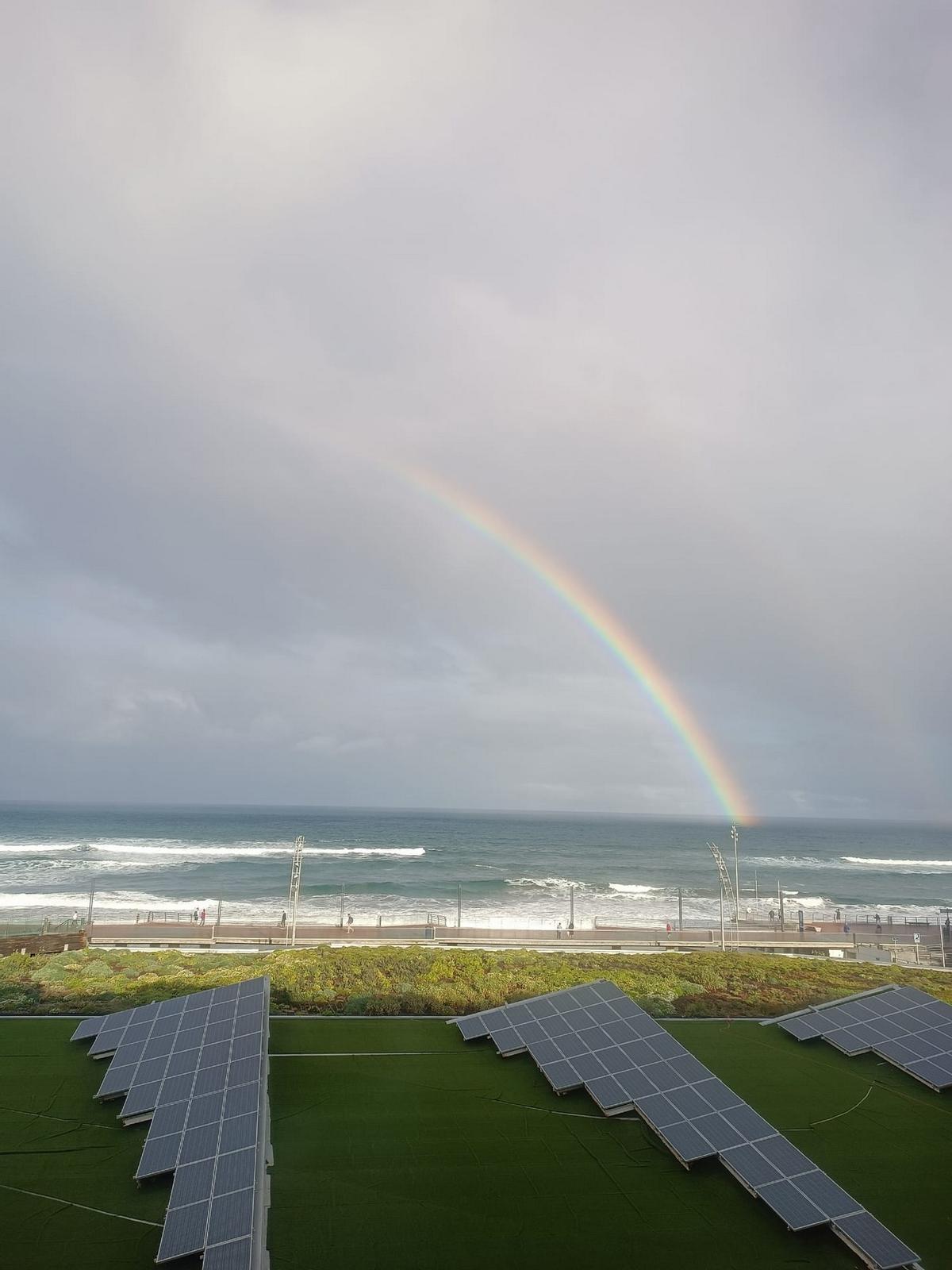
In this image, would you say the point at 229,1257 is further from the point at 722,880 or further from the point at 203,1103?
the point at 722,880

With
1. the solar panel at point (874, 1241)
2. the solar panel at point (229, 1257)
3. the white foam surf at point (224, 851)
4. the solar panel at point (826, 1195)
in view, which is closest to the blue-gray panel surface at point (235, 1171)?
the solar panel at point (229, 1257)

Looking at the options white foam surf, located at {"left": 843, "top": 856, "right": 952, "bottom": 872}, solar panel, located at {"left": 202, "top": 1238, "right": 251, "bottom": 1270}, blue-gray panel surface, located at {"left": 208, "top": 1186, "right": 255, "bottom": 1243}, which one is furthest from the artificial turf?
white foam surf, located at {"left": 843, "top": 856, "right": 952, "bottom": 872}

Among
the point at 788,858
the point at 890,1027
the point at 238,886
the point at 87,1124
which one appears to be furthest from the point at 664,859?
the point at 87,1124

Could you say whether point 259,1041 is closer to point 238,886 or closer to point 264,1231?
point 264,1231

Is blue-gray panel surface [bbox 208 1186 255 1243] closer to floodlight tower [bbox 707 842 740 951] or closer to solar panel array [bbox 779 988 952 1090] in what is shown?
solar panel array [bbox 779 988 952 1090]

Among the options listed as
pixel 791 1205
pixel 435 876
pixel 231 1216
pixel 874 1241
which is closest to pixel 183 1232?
pixel 231 1216

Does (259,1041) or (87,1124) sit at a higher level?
(259,1041)
